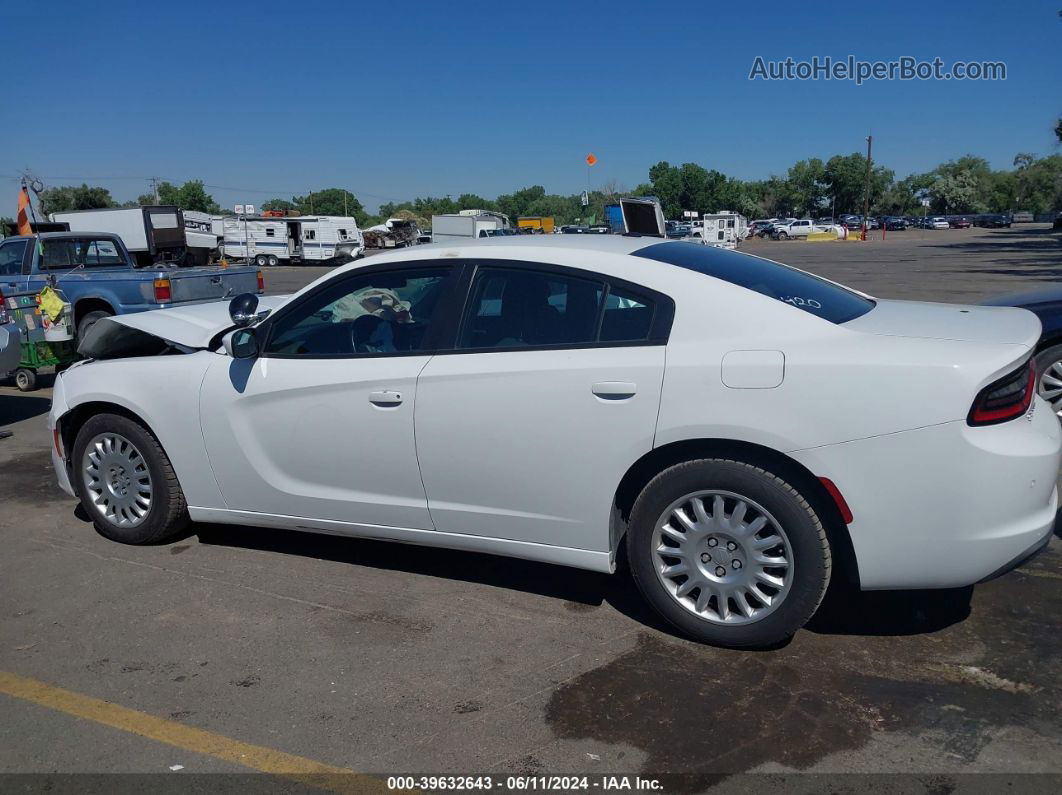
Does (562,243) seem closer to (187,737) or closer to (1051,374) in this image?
(187,737)

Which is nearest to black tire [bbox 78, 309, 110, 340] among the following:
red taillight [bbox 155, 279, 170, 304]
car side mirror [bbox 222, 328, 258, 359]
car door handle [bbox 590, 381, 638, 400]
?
red taillight [bbox 155, 279, 170, 304]

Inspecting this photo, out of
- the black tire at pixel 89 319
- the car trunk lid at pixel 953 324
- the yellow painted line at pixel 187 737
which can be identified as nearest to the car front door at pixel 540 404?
the car trunk lid at pixel 953 324

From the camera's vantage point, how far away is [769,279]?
4000 millimetres

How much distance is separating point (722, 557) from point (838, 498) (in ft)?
1.70

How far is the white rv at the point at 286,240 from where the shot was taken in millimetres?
47062

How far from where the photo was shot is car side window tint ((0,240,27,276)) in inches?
453

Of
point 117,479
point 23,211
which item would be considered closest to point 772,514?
point 117,479

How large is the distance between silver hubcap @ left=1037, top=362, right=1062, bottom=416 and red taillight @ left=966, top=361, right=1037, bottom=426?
3.83 meters

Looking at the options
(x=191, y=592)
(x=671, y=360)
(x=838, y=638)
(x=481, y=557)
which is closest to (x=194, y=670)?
(x=191, y=592)

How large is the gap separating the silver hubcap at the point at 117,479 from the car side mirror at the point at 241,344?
0.93m

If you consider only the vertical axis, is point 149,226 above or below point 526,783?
above

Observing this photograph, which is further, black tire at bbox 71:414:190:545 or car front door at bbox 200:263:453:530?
black tire at bbox 71:414:190:545

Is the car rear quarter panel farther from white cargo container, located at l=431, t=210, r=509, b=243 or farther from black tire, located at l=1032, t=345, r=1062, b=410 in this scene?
white cargo container, located at l=431, t=210, r=509, b=243

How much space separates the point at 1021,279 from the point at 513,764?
2307 cm
